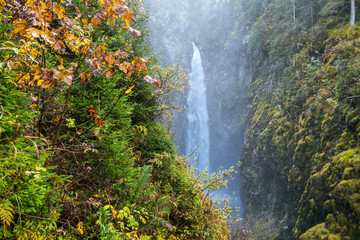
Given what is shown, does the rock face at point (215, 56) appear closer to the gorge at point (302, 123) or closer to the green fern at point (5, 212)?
the gorge at point (302, 123)

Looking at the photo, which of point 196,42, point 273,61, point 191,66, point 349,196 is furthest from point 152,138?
point 196,42

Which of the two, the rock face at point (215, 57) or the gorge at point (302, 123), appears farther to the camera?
the rock face at point (215, 57)

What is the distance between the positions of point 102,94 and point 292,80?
17451 millimetres

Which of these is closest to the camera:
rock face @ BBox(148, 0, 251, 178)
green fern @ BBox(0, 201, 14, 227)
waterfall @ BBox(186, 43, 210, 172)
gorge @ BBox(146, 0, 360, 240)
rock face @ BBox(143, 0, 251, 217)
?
green fern @ BBox(0, 201, 14, 227)

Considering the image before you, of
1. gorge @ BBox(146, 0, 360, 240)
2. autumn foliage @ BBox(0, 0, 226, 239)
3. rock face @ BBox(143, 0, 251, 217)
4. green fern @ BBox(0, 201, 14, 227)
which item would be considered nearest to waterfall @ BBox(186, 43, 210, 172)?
rock face @ BBox(143, 0, 251, 217)

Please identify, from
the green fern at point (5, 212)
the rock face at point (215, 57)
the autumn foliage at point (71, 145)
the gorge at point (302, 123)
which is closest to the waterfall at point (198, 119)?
the rock face at point (215, 57)

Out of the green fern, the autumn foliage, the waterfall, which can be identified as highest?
the waterfall

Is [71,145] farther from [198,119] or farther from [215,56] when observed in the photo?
[215,56]

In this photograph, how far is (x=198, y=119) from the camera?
40906 millimetres

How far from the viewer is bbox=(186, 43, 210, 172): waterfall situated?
3898cm

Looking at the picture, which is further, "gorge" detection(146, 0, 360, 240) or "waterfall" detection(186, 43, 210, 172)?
"waterfall" detection(186, 43, 210, 172)

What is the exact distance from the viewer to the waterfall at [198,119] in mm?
38981

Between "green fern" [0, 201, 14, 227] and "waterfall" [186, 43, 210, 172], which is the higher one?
"waterfall" [186, 43, 210, 172]

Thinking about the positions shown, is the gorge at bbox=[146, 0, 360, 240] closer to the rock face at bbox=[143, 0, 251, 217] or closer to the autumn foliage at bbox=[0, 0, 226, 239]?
the rock face at bbox=[143, 0, 251, 217]
